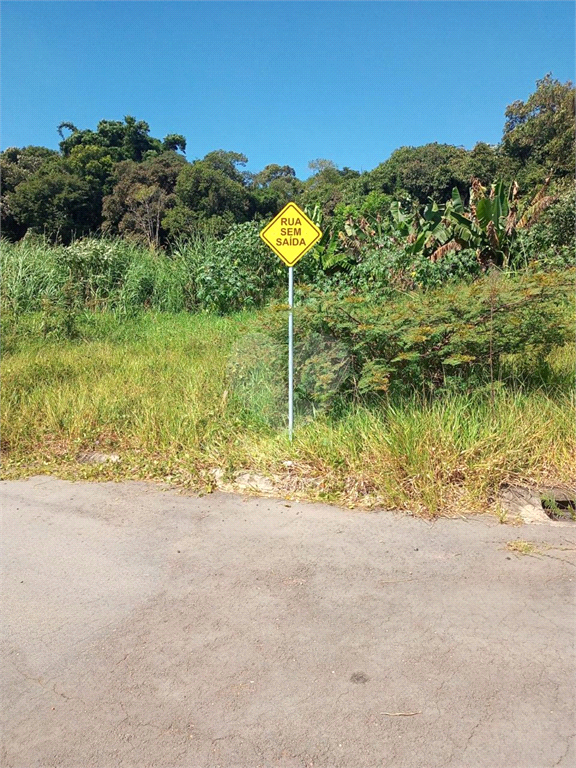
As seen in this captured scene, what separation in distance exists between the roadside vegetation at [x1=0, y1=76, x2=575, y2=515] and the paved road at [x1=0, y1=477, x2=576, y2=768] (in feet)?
2.33

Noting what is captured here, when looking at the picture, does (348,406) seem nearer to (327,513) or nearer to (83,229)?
(327,513)

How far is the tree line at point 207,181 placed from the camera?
2678 centimetres

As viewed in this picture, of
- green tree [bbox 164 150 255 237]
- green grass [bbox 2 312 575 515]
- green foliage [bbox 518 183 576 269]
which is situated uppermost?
green tree [bbox 164 150 255 237]

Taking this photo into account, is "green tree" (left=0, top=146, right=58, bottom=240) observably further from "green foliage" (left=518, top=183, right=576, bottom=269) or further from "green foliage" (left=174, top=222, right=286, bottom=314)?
"green foliage" (left=518, top=183, right=576, bottom=269)

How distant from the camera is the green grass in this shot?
14.4 ft

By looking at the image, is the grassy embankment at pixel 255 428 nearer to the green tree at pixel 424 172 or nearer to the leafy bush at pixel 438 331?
the leafy bush at pixel 438 331

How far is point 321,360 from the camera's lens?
210 inches

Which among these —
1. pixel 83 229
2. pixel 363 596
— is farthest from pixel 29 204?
pixel 363 596

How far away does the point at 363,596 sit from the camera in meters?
3.08

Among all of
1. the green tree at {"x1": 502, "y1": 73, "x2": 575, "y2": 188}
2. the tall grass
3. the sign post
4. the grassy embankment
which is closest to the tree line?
the green tree at {"x1": 502, "y1": 73, "x2": 575, "y2": 188}

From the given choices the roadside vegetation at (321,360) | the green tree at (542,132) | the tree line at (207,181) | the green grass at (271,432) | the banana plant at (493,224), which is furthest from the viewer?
the tree line at (207,181)

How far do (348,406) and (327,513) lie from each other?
1446 millimetres

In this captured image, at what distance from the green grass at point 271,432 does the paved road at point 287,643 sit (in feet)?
1.48

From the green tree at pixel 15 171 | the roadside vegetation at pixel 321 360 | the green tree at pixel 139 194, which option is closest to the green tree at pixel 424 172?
the green tree at pixel 139 194
